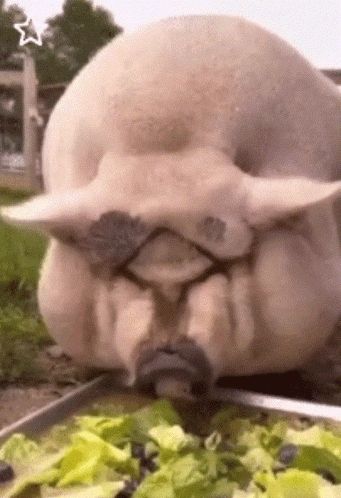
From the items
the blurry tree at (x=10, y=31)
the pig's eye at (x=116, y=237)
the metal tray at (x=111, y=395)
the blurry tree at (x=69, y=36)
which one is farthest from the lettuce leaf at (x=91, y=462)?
the blurry tree at (x=10, y=31)

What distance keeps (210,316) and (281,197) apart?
0.57ft

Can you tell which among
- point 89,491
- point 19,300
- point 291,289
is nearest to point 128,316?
point 291,289

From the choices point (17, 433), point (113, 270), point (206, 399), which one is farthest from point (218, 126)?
point (17, 433)

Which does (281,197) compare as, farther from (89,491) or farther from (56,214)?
(89,491)

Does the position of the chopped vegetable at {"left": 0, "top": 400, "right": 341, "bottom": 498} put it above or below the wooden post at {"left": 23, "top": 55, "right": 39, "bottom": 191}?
below

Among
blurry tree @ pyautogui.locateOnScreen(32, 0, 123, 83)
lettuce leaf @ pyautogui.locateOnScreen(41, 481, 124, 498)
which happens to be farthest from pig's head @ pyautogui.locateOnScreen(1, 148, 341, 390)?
blurry tree @ pyautogui.locateOnScreen(32, 0, 123, 83)

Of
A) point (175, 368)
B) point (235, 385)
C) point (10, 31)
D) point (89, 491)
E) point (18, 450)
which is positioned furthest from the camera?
point (10, 31)

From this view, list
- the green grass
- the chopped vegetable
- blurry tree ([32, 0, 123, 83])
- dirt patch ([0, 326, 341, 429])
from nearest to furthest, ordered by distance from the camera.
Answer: the chopped vegetable → dirt patch ([0, 326, 341, 429]) → the green grass → blurry tree ([32, 0, 123, 83])

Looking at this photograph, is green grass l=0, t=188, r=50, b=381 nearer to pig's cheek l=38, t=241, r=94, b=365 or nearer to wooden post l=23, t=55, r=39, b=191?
wooden post l=23, t=55, r=39, b=191

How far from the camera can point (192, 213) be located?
1277 mm

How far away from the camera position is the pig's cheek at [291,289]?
133 centimetres

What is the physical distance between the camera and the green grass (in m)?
1.62

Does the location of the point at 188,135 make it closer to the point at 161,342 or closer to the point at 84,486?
the point at 161,342

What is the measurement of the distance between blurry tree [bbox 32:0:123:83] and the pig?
0.35m
